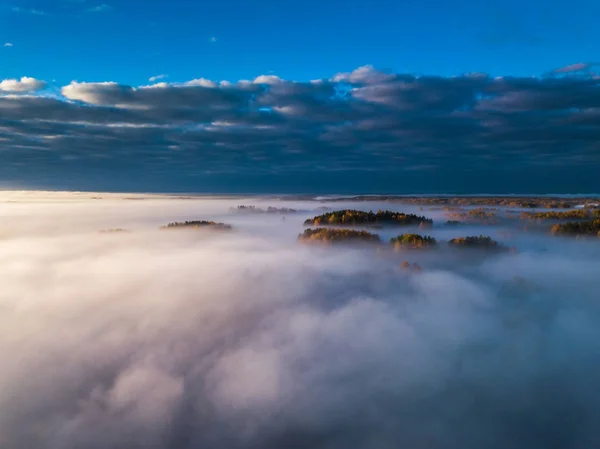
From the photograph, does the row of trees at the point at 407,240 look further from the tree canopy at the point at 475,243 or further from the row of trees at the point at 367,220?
the row of trees at the point at 367,220

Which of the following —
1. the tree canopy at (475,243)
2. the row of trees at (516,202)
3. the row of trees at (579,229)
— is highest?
the row of trees at (516,202)

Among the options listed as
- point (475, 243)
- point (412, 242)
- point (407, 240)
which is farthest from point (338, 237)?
point (475, 243)

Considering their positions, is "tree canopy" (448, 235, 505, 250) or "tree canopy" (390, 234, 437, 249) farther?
"tree canopy" (448, 235, 505, 250)

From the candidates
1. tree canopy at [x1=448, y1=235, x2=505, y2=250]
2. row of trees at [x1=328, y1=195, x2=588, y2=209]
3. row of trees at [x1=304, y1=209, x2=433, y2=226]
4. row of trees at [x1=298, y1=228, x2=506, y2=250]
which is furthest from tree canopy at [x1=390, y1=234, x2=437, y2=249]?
row of trees at [x1=328, y1=195, x2=588, y2=209]

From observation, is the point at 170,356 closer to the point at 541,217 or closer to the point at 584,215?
the point at 541,217

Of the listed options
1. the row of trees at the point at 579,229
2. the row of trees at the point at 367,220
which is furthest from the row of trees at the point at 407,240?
the row of trees at the point at 367,220

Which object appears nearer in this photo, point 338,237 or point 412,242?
point 412,242

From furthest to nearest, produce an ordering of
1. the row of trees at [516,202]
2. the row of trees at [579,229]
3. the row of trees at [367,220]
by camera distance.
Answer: the row of trees at [516,202], the row of trees at [367,220], the row of trees at [579,229]

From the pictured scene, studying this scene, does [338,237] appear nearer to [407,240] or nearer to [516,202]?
[407,240]

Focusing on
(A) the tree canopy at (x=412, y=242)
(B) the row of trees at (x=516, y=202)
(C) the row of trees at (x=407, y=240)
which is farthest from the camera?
(B) the row of trees at (x=516, y=202)

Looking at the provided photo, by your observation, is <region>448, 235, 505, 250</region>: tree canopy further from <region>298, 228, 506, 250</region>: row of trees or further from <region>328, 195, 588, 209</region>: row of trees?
<region>328, 195, 588, 209</region>: row of trees

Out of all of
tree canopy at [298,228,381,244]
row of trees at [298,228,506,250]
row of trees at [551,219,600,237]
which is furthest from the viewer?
row of trees at [551,219,600,237]
